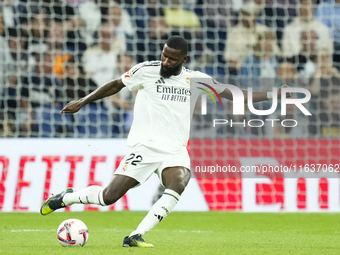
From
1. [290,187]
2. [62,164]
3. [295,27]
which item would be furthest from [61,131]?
[295,27]

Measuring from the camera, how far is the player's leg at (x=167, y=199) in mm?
4988

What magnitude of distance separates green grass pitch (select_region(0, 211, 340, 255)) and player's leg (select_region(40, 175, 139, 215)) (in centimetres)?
36

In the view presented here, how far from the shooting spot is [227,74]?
11.2m

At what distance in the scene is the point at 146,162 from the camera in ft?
17.4

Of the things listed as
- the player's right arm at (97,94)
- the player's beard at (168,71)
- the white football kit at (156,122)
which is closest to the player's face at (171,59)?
the player's beard at (168,71)

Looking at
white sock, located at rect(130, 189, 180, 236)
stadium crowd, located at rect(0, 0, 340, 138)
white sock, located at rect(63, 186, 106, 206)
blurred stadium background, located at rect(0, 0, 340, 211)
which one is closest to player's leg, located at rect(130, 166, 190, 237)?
white sock, located at rect(130, 189, 180, 236)

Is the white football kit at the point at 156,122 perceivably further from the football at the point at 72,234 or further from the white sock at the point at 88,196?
the football at the point at 72,234

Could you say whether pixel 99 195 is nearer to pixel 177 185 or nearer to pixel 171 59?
pixel 177 185

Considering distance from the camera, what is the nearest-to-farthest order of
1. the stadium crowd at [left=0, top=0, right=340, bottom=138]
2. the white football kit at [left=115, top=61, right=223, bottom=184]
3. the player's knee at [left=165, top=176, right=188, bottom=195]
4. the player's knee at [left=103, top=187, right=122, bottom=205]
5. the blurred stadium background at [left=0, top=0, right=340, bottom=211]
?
the player's knee at [left=165, top=176, right=188, bottom=195]
the player's knee at [left=103, top=187, right=122, bottom=205]
the white football kit at [left=115, top=61, right=223, bottom=184]
the blurred stadium background at [left=0, top=0, right=340, bottom=211]
the stadium crowd at [left=0, top=0, right=340, bottom=138]

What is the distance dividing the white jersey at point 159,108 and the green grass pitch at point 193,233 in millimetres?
919

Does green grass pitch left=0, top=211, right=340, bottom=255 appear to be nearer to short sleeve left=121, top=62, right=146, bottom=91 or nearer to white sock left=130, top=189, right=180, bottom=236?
white sock left=130, top=189, right=180, bottom=236

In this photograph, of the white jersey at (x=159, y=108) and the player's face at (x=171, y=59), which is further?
the white jersey at (x=159, y=108)

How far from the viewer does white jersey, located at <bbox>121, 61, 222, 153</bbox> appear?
538 centimetres

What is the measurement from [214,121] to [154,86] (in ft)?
16.8
